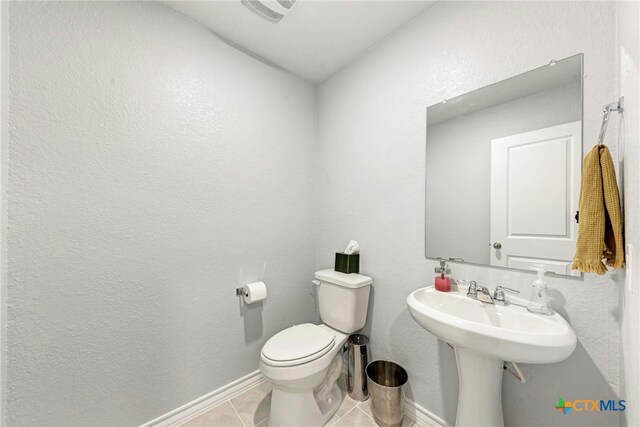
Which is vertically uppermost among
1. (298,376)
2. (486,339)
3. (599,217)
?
(599,217)

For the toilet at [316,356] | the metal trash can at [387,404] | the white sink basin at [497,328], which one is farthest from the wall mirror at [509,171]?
the metal trash can at [387,404]

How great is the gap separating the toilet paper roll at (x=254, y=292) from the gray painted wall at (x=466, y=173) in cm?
106

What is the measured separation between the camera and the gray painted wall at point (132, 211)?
104cm

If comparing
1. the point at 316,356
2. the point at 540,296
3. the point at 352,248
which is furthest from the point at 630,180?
the point at 316,356

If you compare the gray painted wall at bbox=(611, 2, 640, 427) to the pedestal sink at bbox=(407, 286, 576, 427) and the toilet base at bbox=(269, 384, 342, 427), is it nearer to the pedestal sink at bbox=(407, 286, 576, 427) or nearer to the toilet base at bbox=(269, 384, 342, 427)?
the pedestal sink at bbox=(407, 286, 576, 427)

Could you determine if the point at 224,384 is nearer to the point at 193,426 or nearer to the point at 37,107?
the point at 193,426

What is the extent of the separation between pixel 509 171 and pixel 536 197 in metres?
0.16

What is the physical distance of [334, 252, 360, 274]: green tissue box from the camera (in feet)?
5.60

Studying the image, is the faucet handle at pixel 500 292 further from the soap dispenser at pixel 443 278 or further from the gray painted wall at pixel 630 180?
the gray painted wall at pixel 630 180

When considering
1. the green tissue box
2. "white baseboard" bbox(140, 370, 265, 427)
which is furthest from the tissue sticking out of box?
"white baseboard" bbox(140, 370, 265, 427)

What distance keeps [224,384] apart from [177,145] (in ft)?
5.00

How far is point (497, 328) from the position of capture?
81 centimetres

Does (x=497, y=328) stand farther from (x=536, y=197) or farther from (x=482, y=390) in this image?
(x=536, y=197)

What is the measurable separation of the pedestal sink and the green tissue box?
0.55 meters
